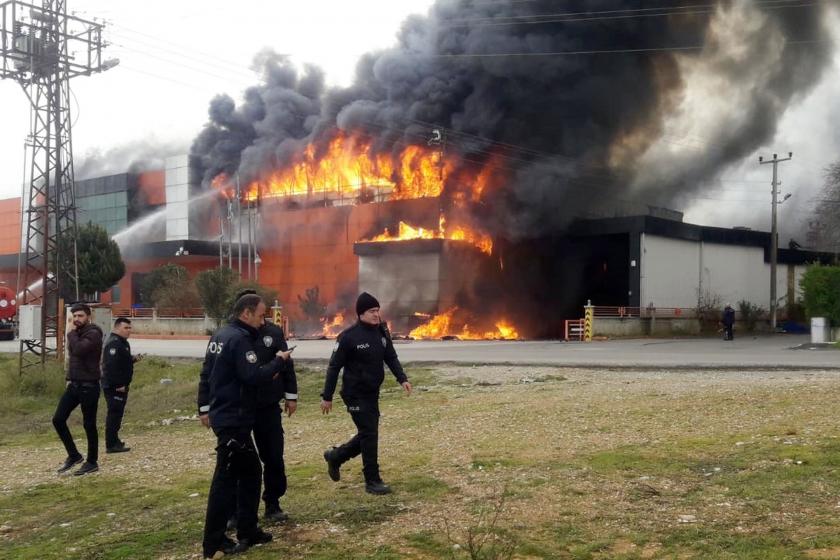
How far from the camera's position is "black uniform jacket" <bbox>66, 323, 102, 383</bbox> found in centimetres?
803

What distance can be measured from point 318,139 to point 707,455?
4091 centimetres

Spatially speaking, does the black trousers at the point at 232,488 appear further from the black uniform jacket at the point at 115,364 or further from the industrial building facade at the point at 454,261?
the industrial building facade at the point at 454,261

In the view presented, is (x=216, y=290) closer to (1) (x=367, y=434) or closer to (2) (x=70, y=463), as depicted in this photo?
(2) (x=70, y=463)

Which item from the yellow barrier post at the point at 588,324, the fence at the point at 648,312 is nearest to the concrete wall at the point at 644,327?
the fence at the point at 648,312

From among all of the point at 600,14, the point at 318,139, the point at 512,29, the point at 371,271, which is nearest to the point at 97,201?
the point at 318,139

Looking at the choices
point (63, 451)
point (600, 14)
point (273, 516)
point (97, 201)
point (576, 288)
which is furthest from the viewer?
point (97, 201)

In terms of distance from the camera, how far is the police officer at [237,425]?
5051 millimetres

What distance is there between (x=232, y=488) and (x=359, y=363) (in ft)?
5.44

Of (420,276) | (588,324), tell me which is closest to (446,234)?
(420,276)

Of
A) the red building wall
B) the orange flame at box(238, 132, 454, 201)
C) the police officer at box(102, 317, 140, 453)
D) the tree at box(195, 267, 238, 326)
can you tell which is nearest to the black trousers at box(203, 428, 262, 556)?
the police officer at box(102, 317, 140, 453)

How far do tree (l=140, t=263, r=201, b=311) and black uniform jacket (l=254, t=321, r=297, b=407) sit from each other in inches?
1415

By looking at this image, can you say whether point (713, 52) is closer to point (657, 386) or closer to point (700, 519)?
point (657, 386)

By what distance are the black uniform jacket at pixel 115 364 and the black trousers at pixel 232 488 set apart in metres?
3.96

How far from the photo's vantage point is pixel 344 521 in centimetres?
545
